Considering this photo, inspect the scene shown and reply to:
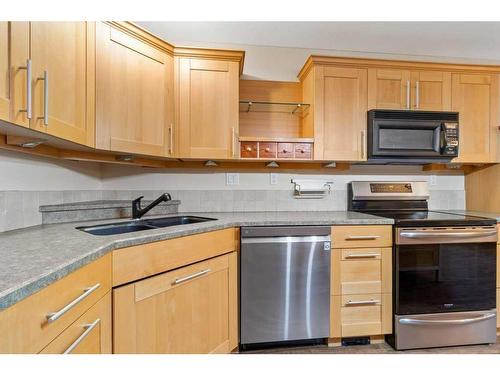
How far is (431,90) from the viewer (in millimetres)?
2232

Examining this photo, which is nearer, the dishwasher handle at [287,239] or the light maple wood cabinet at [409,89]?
the dishwasher handle at [287,239]

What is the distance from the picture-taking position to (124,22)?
1.66 m

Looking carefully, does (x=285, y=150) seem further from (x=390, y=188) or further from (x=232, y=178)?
(x=390, y=188)

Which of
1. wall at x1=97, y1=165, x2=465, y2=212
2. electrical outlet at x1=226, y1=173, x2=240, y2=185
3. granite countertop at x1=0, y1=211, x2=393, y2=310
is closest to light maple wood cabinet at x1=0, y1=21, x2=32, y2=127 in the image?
granite countertop at x1=0, y1=211, x2=393, y2=310

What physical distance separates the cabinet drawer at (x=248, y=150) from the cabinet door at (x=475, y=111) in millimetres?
1661

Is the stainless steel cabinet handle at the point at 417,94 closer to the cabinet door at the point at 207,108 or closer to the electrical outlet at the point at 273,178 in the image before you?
the electrical outlet at the point at 273,178

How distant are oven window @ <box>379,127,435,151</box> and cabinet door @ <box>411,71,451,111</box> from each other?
212 millimetres

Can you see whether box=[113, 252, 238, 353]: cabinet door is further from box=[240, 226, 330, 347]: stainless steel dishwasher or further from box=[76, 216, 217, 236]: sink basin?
box=[76, 216, 217, 236]: sink basin

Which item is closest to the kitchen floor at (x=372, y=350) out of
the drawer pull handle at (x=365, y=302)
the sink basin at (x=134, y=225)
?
the drawer pull handle at (x=365, y=302)

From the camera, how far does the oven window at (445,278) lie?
186 centimetres

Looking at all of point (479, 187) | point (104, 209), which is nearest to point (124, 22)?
point (104, 209)

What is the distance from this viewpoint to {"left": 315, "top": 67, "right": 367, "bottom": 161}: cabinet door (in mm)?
2152

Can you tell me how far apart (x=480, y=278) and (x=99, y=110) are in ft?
8.90

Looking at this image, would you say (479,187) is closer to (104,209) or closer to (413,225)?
(413,225)
